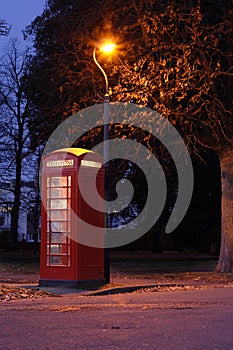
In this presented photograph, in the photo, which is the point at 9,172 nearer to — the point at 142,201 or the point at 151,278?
the point at 142,201

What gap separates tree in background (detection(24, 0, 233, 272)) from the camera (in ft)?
69.4

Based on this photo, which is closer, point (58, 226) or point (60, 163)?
point (60, 163)

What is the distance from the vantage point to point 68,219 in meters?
16.7

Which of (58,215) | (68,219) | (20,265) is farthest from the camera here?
(20,265)

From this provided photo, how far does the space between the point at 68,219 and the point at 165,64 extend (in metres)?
6.64

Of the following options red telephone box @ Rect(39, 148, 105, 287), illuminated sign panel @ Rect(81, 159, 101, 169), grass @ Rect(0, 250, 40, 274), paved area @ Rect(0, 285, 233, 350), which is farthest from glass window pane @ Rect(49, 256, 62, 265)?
grass @ Rect(0, 250, 40, 274)

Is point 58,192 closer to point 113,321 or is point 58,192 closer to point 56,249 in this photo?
point 56,249

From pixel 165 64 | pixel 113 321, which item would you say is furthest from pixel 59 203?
pixel 113 321

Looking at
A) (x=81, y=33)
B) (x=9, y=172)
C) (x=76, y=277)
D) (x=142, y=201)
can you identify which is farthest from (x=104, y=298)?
(x=9, y=172)

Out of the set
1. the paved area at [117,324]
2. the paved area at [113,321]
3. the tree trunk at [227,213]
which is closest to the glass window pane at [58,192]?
the paved area at [113,321]

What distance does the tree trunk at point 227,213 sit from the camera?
24141mm

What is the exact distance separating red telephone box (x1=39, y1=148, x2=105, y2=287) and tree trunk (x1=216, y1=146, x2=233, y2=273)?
7.96 m

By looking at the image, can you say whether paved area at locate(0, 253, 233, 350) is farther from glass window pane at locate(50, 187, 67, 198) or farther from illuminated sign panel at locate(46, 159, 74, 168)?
illuminated sign panel at locate(46, 159, 74, 168)

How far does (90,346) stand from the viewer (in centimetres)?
777
